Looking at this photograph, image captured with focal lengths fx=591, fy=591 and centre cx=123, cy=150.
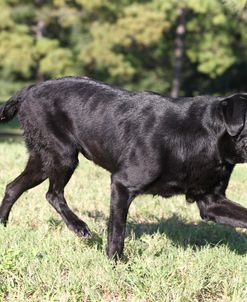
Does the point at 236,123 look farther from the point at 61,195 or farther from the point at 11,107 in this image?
the point at 11,107

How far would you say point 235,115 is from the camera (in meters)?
4.46

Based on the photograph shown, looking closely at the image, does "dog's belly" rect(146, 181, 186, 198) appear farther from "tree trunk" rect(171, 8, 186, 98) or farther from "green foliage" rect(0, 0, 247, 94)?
"tree trunk" rect(171, 8, 186, 98)

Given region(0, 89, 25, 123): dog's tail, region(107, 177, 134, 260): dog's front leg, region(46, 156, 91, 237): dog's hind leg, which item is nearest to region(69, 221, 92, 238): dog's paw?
region(46, 156, 91, 237): dog's hind leg

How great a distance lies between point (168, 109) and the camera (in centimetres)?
480

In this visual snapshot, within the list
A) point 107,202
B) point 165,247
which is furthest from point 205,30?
point 165,247

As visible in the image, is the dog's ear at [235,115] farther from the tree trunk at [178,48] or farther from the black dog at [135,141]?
the tree trunk at [178,48]

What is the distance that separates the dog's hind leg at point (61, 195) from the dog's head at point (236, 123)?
1.49 metres

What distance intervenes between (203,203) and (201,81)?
3106 cm

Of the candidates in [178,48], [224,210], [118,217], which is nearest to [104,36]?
[178,48]

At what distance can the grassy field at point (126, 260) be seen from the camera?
397 centimetres

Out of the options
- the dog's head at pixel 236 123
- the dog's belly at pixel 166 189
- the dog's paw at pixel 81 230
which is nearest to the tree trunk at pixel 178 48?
the dog's paw at pixel 81 230

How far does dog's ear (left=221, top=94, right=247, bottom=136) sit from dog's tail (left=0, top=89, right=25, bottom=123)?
2128 millimetres

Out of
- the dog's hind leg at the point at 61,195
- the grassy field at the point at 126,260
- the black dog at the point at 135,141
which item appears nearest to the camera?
the grassy field at the point at 126,260

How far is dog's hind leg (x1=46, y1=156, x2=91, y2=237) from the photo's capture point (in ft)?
17.1
